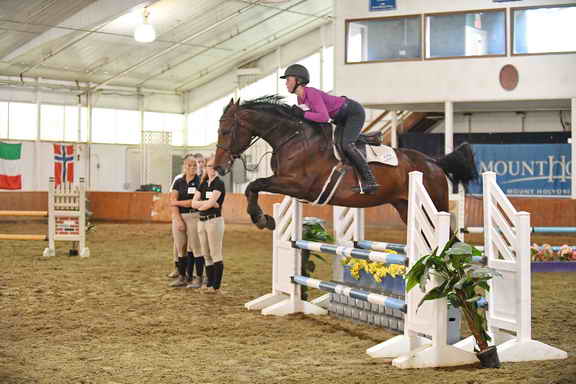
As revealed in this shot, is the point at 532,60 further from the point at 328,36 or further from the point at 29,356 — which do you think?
the point at 29,356

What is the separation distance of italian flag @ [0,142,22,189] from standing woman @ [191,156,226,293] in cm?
1572

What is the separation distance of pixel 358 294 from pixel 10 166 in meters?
19.3

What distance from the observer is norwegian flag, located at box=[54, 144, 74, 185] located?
21.7 meters

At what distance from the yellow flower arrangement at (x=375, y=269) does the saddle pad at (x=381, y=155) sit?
0.90 metres

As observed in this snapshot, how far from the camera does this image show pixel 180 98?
27.5 m

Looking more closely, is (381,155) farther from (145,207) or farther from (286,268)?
(145,207)

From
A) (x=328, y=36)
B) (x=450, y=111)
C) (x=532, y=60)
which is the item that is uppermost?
(x=328, y=36)

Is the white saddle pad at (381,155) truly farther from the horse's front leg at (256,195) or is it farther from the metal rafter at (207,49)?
the metal rafter at (207,49)

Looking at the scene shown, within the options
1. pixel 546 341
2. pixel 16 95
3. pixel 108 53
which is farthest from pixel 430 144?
pixel 546 341

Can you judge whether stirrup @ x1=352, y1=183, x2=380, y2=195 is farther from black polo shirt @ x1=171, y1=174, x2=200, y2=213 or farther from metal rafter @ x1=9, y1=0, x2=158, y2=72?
metal rafter @ x1=9, y1=0, x2=158, y2=72

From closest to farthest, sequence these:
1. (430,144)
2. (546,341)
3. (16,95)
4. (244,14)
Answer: (546,341) → (430,144) → (244,14) → (16,95)

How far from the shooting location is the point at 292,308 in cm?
670

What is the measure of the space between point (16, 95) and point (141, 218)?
6457 millimetres

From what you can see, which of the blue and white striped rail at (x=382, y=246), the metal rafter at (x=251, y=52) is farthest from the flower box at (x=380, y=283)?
the metal rafter at (x=251, y=52)
